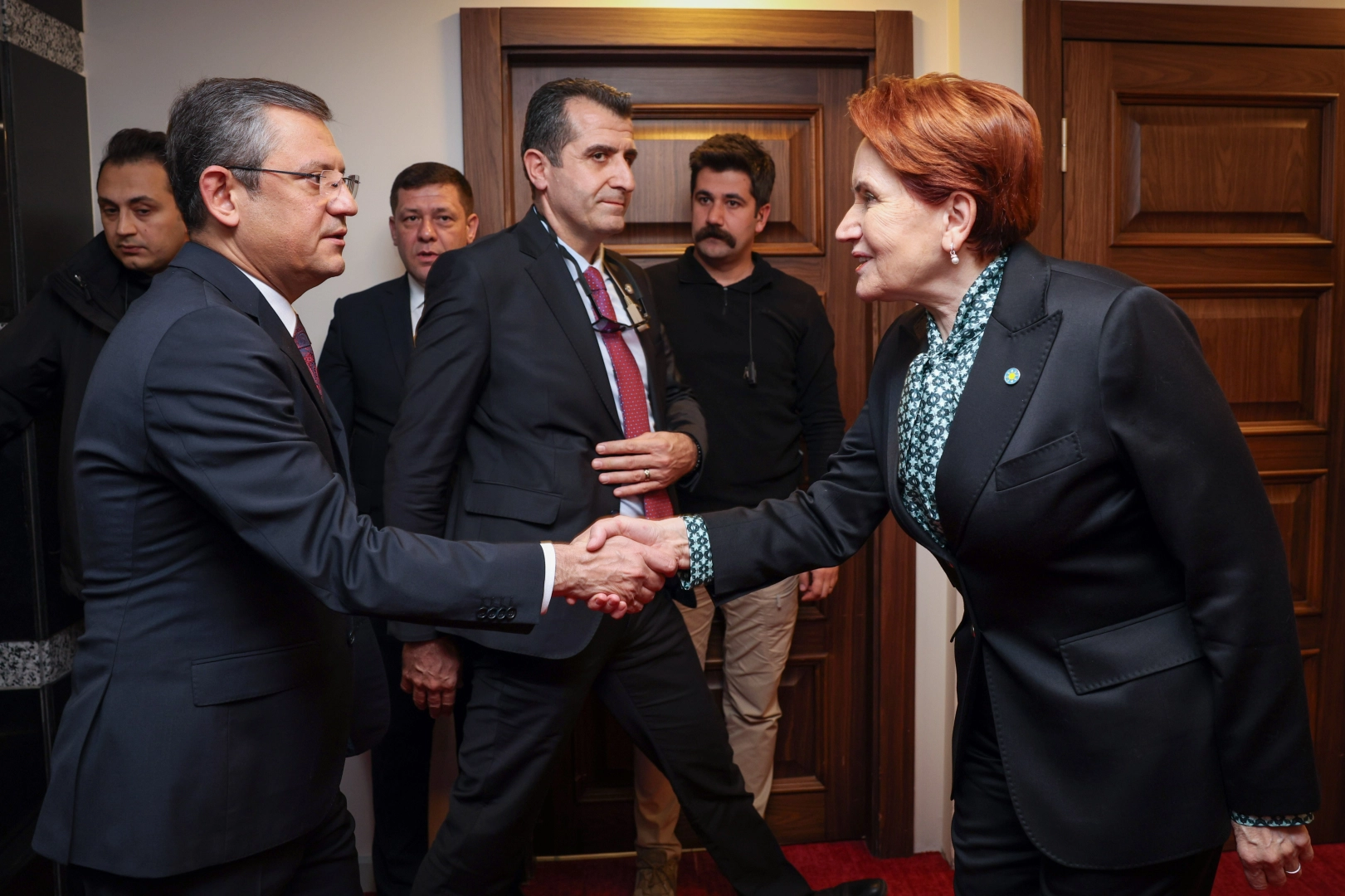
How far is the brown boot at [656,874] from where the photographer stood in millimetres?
2797

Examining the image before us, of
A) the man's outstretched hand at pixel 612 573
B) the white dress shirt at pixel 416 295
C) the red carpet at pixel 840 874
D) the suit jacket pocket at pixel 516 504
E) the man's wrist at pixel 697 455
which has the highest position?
the white dress shirt at pixel 416 295

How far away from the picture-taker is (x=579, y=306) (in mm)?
2182

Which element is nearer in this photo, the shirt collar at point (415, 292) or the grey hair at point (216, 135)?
the grey hair at point (216, 135)

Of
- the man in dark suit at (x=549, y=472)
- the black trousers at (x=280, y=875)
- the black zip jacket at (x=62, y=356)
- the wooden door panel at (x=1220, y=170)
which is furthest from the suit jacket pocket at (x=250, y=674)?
the wooden door panel at (x=1220, y=170)

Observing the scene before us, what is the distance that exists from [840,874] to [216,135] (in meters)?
2.45

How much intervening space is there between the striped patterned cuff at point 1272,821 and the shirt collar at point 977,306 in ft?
2.35

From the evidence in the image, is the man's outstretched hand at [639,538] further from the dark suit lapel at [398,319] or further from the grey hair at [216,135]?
the dark suit lapel at [398,319]

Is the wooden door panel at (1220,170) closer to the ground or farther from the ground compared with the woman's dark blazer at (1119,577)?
farther from the ground

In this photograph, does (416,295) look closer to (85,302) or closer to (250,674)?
(85,302)

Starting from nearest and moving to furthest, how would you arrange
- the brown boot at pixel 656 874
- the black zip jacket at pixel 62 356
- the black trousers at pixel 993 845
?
the black trousers at pixel 993 845 → the black zip jacket at pixel 62 356 → the brown boot at pixel 656 874

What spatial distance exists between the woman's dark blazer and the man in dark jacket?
1.95 m

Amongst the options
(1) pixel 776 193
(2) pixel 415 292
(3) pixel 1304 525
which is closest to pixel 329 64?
(2) pixel 415 292

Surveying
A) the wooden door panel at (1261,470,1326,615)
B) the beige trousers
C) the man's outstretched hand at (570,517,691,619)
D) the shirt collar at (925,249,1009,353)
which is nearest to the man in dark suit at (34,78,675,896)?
the man's outstretched hand at (570,517,691,619)

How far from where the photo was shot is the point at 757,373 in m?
2.84
